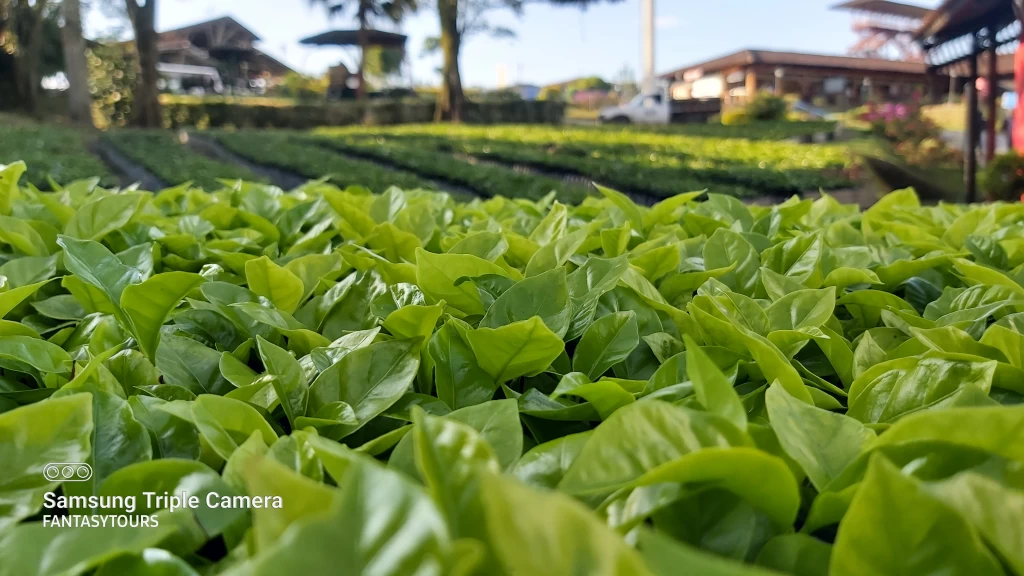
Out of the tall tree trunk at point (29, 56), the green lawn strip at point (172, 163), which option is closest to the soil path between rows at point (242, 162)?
the green lawn strip at point (172, 163)

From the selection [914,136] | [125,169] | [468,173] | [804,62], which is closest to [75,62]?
[125,169]

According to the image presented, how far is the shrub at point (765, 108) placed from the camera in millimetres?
20375

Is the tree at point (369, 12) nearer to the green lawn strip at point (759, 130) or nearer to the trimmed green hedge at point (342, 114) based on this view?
the trimmed green hedge at point (342, 114)

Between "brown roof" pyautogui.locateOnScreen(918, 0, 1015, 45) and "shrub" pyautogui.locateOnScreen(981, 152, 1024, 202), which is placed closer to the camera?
"shrub" pyautogui.locateOnScreen(981, 152, 1024, 202)

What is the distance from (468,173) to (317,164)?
2102mm

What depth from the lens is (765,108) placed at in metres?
20.4

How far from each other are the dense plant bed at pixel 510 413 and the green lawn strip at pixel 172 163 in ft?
12.9

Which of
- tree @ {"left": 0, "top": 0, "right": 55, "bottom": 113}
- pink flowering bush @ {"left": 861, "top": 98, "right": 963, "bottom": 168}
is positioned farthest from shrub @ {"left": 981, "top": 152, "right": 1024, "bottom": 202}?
tree @ {"left": 0, "top": 0, "right": 55, "bottom": 113}

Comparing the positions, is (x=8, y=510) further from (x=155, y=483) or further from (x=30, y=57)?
(x=30, y=57)

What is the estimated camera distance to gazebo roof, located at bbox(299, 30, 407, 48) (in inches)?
1110

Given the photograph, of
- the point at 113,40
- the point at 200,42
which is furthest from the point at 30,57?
the point at 200,42

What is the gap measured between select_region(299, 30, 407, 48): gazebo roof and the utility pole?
1004 centimetres

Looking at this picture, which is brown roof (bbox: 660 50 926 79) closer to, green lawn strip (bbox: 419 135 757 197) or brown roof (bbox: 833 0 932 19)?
brown roof (bbox: 833 0 932 19)

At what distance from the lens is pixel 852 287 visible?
44.5 inches
